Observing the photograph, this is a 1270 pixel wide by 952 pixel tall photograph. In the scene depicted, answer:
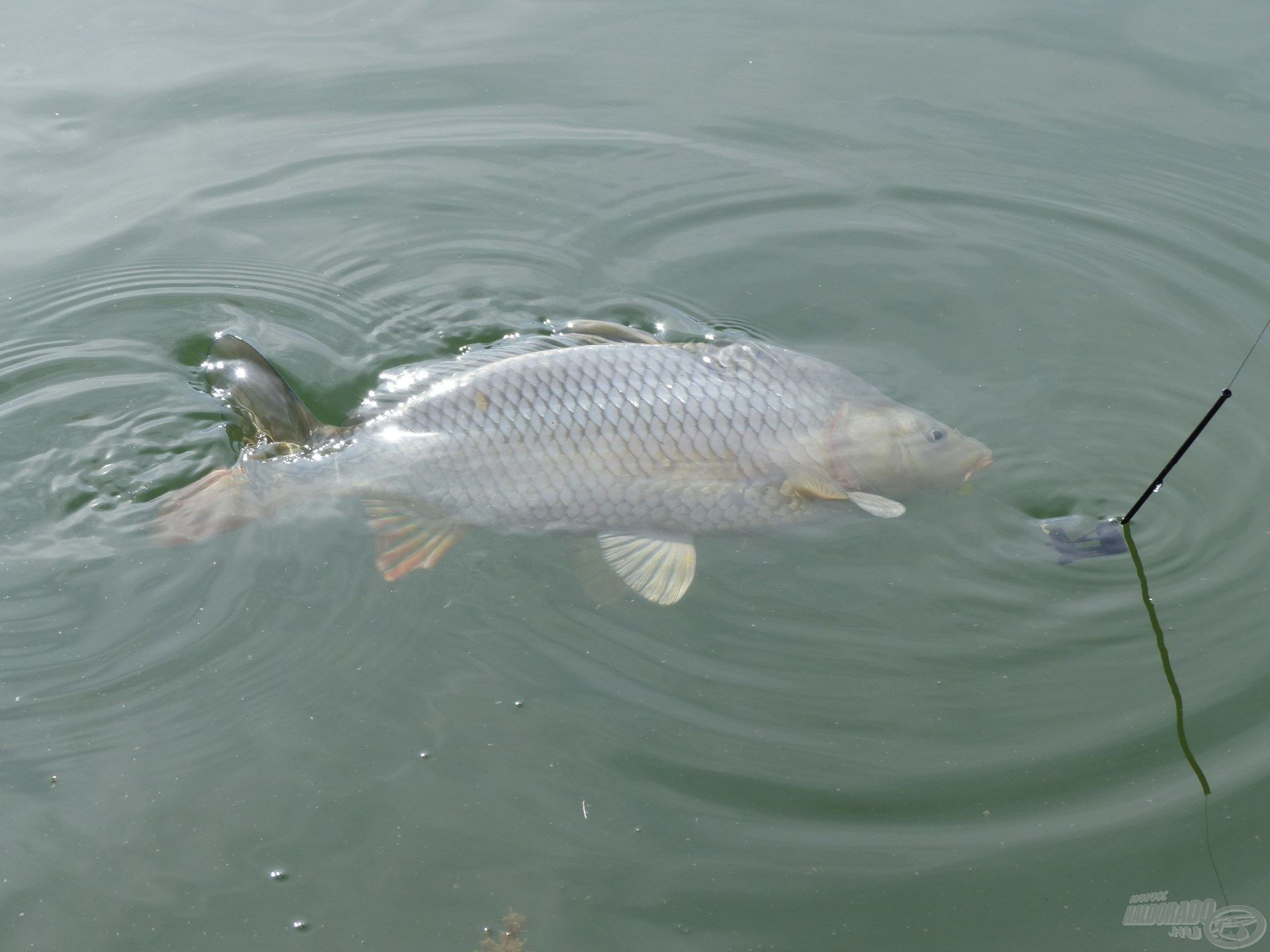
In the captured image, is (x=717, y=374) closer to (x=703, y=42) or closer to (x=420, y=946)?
(x=420, y=946)

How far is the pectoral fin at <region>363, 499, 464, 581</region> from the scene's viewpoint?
3.04 metres

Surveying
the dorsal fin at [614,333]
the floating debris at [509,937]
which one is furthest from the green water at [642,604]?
the dorsal fin at [614,333]

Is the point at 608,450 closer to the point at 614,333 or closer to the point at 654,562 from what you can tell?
the point at 654,562

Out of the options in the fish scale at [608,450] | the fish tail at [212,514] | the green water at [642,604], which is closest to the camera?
the green water at [642,604]

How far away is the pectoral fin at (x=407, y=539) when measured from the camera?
9.96 ft

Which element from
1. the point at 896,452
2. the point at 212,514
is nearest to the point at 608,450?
the point at 896,452

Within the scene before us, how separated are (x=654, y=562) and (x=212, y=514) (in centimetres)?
123

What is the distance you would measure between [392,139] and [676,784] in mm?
3293

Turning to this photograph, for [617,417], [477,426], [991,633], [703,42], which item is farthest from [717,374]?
[703,42]

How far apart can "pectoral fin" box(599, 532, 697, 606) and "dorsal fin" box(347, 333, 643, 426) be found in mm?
633

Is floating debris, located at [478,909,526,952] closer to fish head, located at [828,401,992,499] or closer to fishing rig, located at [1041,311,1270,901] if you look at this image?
fish head, located at [828,401,992,499]

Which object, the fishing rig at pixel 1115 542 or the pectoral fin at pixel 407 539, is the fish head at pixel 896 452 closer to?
the fishing rig at pixel 1115 542

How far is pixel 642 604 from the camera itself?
298 centimetres

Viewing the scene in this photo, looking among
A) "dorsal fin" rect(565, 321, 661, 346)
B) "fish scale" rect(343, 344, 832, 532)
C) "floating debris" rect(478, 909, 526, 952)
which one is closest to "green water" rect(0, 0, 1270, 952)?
"floating debris" rect(478, 909, 526, 952)
